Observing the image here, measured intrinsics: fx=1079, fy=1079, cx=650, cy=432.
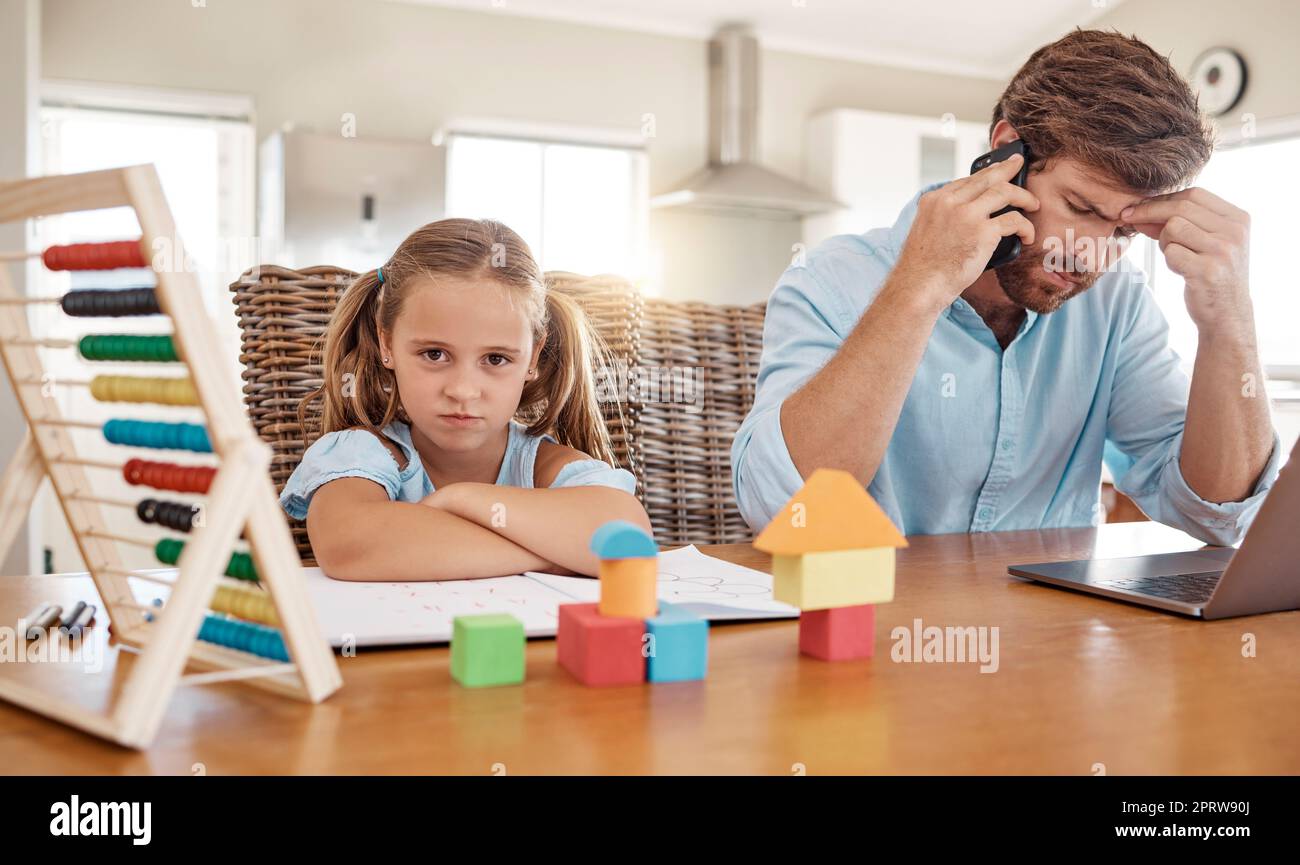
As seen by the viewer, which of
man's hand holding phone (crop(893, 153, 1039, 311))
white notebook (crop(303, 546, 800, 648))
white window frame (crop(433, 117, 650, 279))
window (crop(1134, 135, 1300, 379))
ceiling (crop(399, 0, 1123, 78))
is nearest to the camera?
white notebook (crop(303, 546, 800, 648))

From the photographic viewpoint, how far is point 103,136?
457cm

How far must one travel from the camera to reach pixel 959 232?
1301 mm

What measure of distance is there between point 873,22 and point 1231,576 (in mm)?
5423

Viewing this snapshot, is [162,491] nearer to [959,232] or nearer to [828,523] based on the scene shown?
[828,523]

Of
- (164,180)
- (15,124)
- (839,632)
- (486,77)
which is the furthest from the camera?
(486,77)

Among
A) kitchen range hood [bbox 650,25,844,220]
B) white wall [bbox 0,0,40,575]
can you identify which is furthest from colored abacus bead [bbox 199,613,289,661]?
kitchen range hood [bbox 650,25,844,220]

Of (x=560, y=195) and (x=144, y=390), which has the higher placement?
(x=560, y=195)

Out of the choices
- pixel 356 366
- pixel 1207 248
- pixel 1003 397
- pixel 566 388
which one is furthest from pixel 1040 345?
pixel 356 366

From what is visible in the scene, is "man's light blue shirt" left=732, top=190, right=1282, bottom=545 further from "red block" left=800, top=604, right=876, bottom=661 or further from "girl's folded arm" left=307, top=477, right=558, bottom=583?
"red block" left=800, top=604, right=876, bottom=661

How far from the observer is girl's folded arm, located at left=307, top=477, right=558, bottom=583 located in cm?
97

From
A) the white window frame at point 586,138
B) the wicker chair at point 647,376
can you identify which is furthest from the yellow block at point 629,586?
the white window frame at point 586,138

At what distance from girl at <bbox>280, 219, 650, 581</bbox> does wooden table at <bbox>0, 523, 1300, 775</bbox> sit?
0.84 feet

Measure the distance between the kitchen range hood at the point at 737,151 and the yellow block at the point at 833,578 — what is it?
4.75 metres
